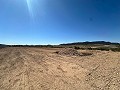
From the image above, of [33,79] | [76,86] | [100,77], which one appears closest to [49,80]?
[33,79]

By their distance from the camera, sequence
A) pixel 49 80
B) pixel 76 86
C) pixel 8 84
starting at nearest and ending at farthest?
pixel 76 86 < pixel 8 84 < pixel 49 80

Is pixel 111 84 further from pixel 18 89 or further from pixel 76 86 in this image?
pixel 18 89

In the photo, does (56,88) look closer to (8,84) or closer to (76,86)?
(76,86)

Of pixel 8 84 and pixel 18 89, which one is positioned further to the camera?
pixel 8 84

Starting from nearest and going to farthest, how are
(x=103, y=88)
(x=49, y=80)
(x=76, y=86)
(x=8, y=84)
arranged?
(x=103, y=88)
(x=76, y=86)
(x=8, y=84)
(x=49, y=80)

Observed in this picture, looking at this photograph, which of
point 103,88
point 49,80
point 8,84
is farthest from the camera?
point 49,80

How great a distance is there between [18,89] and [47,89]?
1976 millimetres

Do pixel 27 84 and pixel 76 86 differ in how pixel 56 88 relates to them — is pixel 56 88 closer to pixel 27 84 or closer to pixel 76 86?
pixel 76 86

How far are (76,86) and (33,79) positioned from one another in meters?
3.92

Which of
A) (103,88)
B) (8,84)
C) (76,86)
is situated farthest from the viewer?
(8,84)

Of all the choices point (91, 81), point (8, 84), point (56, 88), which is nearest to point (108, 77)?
point (91, 81)

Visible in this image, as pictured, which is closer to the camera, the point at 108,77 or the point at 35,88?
the point at 35,88

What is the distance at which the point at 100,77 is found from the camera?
1264cm

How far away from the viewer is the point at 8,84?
39.0 feet
